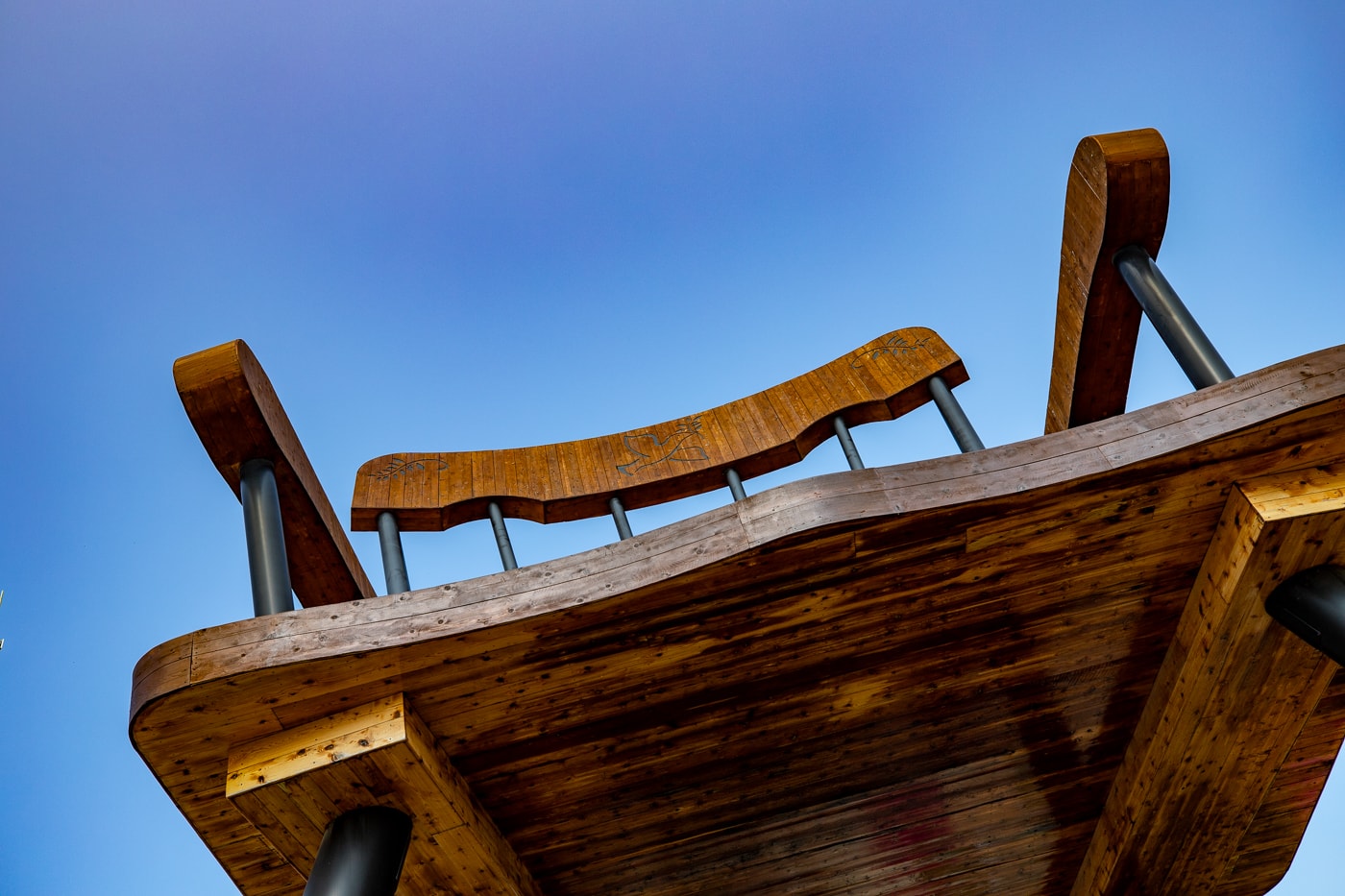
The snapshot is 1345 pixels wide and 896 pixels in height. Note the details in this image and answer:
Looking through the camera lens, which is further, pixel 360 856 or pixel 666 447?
pixel 666 447

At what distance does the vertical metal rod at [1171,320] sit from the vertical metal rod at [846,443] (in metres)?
1.65

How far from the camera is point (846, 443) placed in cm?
586

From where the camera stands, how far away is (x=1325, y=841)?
23875mm

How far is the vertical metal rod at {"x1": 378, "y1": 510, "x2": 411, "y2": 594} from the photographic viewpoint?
5.22m

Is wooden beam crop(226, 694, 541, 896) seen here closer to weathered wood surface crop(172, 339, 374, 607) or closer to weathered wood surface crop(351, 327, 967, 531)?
weathered wood surface crop(172, 339, 374, 607)

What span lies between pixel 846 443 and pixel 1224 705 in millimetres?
2407

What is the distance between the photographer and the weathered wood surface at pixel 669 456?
580 centimetres

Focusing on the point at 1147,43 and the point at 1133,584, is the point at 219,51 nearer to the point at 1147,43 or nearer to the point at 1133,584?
the point at 1147,43

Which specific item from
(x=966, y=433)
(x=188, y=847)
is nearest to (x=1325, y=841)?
(x=966, y=433)

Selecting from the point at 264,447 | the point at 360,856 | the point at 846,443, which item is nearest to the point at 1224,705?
the point at 846,443

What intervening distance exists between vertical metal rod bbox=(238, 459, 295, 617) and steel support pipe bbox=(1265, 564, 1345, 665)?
3681 millimetres

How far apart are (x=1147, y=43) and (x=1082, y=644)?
65.8 ft

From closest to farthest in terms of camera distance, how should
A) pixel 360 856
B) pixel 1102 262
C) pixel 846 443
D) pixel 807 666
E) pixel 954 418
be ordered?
pixel 360 856 → pixel 807 666 → pixel 1102 262 → pixel 954 418 → pixel 846 443

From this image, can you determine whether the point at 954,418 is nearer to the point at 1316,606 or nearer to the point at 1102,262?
the point at 1102,262
